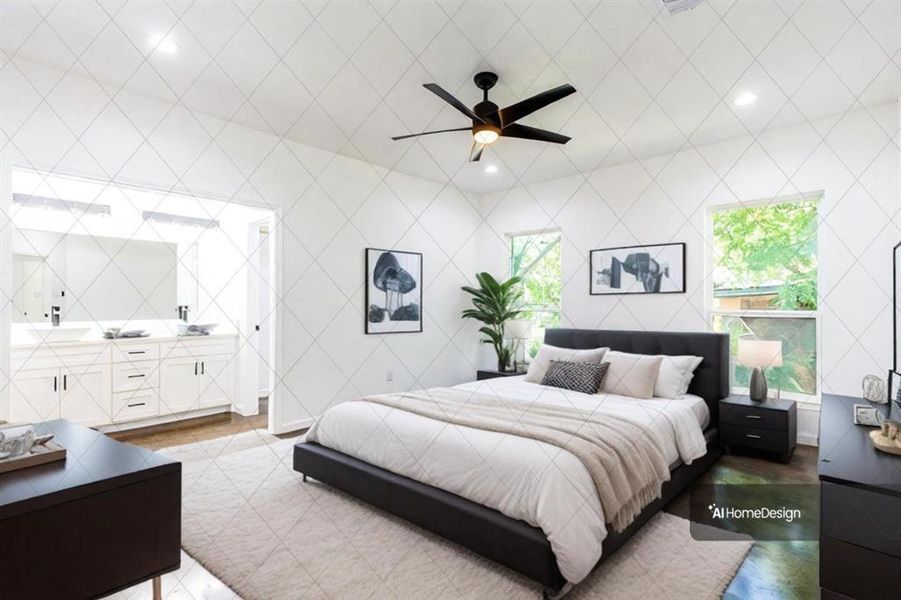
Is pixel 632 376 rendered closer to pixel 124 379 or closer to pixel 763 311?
pixel 763 311

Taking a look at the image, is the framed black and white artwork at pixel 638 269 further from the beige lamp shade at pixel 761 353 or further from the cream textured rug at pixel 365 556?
the cream textured rug at pixel 365 556

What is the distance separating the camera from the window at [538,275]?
17.2ft

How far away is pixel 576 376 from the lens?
3689 millimetres

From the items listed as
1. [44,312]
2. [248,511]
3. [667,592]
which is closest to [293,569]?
[248,511]

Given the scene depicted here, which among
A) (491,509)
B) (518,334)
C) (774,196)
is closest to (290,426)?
(518,334)

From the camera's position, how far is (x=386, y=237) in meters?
4.93

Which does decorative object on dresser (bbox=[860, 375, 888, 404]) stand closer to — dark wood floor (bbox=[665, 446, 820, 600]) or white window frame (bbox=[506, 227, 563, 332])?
dark wood floor (bbox=[665, 446, 820, 600])

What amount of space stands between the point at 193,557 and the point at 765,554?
2.68 meters

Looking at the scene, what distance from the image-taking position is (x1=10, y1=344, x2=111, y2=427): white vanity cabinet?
364cm

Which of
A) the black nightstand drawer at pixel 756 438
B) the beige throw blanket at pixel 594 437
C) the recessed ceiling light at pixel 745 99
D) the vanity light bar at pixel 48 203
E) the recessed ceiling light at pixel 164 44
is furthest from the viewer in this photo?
the vanity light bar at pixel 48 203

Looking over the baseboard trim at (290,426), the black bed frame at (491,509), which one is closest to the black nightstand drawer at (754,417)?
the black bed frame at (491,509)

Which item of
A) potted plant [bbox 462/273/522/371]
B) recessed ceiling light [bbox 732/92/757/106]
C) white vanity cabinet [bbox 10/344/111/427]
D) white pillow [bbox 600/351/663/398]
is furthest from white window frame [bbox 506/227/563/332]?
white vanity cabinet [bbox 10/344/111/427]

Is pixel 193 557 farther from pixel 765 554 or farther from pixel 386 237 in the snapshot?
pixel 386 237

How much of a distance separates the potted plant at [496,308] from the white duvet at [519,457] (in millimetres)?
2008
